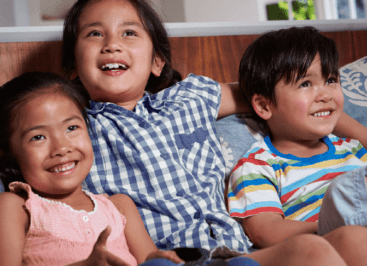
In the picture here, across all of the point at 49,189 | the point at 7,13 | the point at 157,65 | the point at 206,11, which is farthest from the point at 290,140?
the point at 206,11

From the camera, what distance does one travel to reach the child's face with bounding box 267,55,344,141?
1.05 m

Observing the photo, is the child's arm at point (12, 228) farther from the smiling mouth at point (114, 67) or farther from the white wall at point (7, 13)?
the white wall at point (7, 13)

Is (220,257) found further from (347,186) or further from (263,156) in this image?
(263,156)

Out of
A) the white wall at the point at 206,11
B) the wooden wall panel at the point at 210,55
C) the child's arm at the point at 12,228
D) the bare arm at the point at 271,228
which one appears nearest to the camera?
the child's arm at the point at 12,228

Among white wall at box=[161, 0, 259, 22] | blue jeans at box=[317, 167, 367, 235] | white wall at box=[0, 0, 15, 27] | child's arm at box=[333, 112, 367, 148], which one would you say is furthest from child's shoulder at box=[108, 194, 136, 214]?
white wall at box=[161, 0, 259, 22]

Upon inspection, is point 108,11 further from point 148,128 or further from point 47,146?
point 47,146

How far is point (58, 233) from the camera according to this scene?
0.73m

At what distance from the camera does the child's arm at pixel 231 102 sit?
4.05 feet

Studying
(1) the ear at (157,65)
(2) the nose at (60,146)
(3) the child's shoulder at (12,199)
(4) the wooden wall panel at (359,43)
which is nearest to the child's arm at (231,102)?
(1) the ear at (157,65)

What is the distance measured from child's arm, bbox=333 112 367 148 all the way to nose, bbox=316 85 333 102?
0.71 feet

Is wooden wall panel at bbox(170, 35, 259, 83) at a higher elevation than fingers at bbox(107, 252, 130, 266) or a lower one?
higher

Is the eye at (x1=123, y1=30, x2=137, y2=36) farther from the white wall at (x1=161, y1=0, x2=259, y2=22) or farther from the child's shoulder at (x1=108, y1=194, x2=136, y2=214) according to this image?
the white wall at (x1=161, y1=0, x2=259, y2=22)

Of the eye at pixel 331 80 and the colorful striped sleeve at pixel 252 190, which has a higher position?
the eye at pixel 331 80

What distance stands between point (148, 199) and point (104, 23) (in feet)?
1.70
